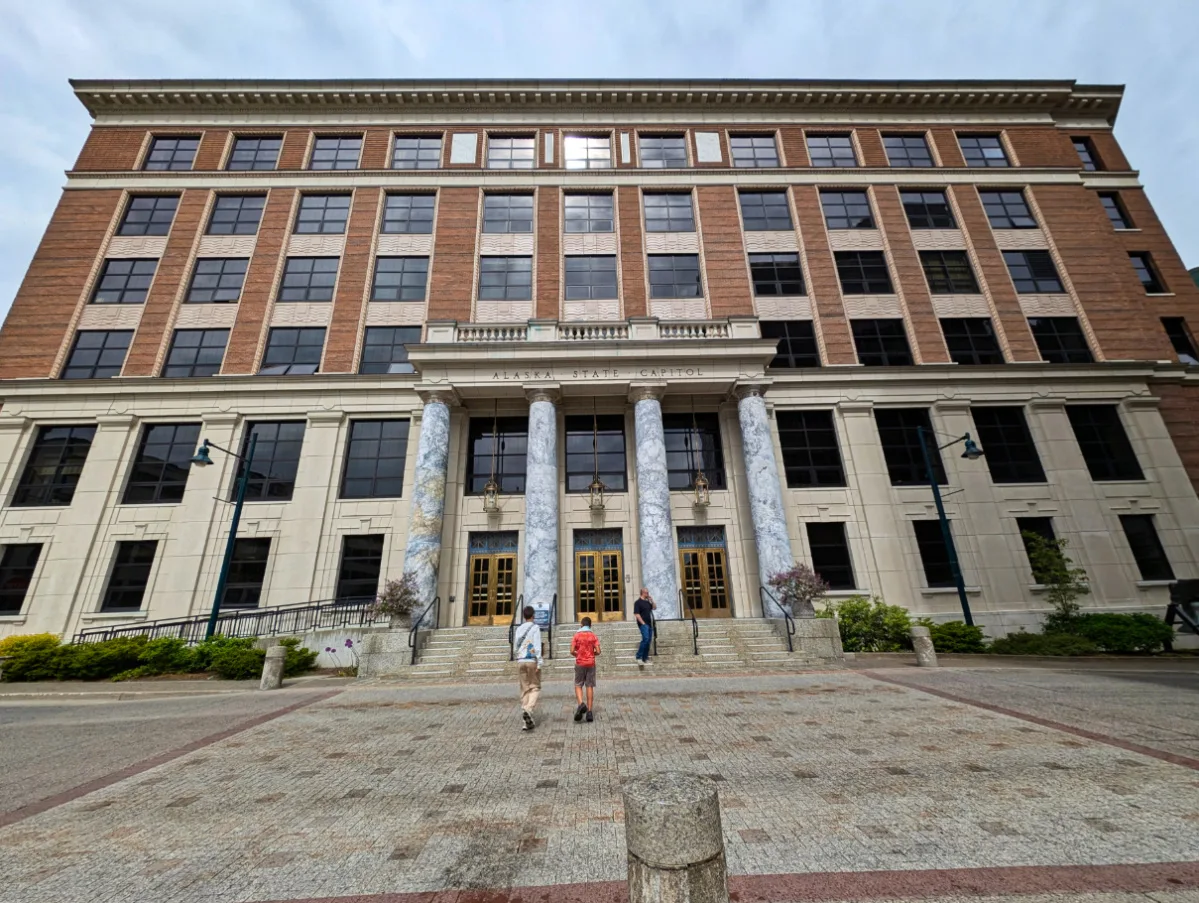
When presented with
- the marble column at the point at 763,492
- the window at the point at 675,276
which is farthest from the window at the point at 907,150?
the marble column at the point at 763,492

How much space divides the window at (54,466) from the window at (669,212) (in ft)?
87.4

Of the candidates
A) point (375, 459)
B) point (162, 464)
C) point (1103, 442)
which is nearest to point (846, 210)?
point (1103, 442)

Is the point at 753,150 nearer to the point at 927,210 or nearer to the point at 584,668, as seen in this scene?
the point at 927,210

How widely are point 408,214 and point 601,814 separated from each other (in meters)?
27.3

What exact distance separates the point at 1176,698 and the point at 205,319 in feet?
108

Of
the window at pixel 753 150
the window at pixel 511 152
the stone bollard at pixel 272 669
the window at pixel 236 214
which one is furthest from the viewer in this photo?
the window at pixel 753 150

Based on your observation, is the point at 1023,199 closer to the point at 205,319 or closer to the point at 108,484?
the point at 205,319

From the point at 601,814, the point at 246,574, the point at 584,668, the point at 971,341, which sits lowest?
the point at 601,814

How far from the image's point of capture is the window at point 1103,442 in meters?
20.7

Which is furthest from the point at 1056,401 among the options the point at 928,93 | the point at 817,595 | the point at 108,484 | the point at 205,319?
the point at 108,484

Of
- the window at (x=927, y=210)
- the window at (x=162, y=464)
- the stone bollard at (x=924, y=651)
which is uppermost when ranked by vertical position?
the window at (x=927, y=210)

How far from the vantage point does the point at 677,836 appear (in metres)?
2.25

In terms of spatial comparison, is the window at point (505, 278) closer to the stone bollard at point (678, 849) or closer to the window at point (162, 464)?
the window at point (162, 464)

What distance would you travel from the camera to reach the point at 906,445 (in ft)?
69.3
